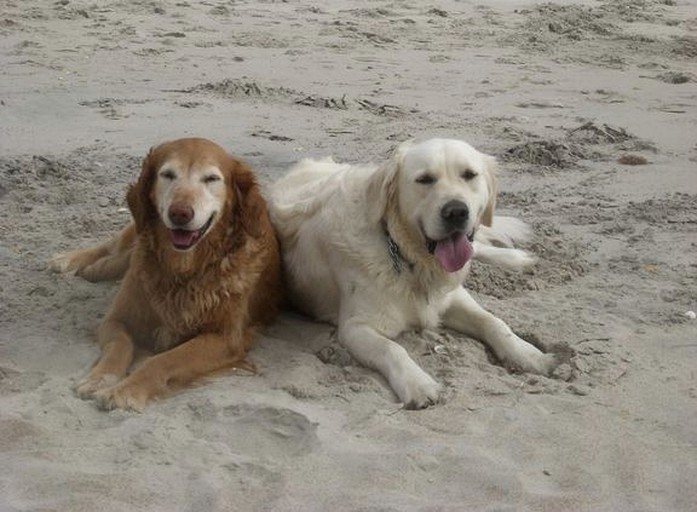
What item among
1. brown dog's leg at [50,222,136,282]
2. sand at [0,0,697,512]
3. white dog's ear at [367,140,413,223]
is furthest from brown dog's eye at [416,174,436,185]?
brown dog's leg at [50,222,136,282]

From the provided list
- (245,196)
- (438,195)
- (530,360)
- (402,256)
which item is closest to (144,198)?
(245,196)

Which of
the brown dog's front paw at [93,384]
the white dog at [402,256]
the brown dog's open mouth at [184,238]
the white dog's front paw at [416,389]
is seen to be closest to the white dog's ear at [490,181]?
the white dog at [402,256]

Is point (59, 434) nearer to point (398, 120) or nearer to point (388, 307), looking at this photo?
point (388, 307)

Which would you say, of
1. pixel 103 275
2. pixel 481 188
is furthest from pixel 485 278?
pixel 103 275

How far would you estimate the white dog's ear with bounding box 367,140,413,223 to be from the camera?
15.4 ft

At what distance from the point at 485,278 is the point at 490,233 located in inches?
18.1

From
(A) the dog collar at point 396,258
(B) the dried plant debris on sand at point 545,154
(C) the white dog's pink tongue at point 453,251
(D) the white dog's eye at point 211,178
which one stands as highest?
(D) the white dog's eye at point 211,178

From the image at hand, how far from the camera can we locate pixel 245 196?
15.6ft

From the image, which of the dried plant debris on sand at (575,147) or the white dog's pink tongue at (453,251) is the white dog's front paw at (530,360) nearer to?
the white dog's pink tongue at (453,251)

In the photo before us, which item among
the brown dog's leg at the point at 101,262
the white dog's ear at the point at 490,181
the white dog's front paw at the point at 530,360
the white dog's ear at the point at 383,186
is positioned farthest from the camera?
the brown dog's leg at the point at 101,262

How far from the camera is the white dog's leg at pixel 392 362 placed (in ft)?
13.8

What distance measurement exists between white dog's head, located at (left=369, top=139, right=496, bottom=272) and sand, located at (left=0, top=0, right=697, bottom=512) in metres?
0.50

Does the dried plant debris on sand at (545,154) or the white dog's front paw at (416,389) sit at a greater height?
the dried plant debris on sand at (545,154)

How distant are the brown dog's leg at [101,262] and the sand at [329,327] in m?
0.09
